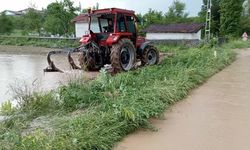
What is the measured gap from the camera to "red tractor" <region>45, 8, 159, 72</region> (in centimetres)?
988

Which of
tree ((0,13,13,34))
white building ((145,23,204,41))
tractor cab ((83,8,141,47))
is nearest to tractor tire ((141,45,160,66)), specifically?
tractor cab ((83,8,141,47))

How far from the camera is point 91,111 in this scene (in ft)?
17.6

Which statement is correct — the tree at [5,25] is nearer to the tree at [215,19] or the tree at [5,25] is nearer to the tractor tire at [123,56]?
the tree at [215,19]

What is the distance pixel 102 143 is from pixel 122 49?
19.5 feet

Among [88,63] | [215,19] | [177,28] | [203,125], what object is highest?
[215,19]

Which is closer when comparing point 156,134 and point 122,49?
point 156,134

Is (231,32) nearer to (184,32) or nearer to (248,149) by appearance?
(184,32)

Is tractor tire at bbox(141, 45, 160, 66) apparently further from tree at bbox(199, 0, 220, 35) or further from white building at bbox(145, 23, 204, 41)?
tree at bbox(199, 0, 220, 35)

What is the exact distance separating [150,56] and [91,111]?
6.79 m

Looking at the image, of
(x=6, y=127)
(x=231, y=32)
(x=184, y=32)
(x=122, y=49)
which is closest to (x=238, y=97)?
(x=122, y=49)

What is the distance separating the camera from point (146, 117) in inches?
211

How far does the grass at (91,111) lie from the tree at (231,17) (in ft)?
94.1

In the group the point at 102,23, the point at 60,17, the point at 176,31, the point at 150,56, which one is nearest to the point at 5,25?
the point at 60,17

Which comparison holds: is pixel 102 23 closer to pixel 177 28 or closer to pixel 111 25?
pixel 111 25
